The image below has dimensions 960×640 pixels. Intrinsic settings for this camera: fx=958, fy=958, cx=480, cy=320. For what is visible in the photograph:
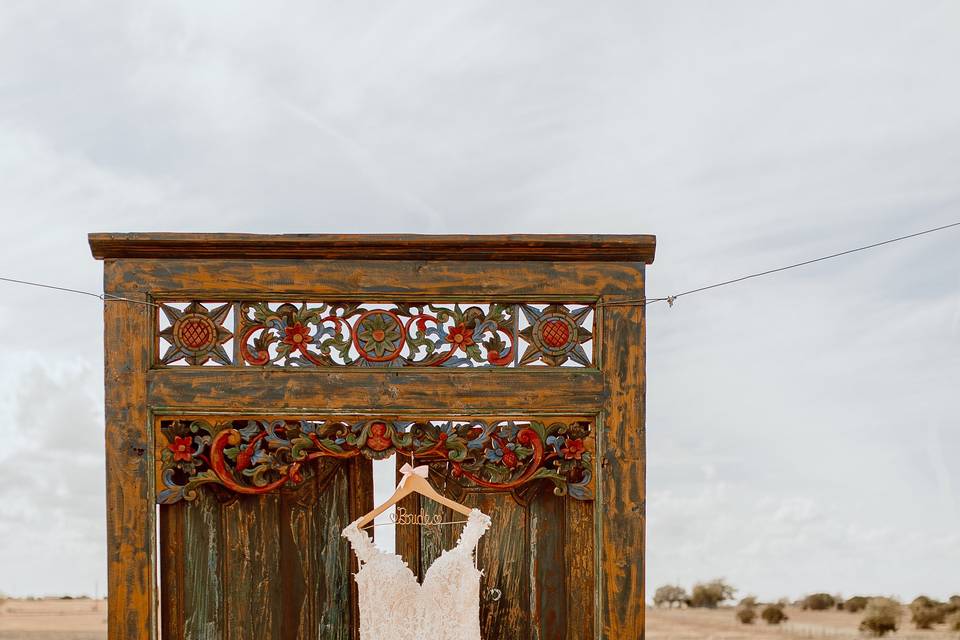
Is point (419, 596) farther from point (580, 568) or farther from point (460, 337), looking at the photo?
point (460, 337)

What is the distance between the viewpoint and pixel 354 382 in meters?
4.33

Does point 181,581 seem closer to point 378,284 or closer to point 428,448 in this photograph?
point 428,448

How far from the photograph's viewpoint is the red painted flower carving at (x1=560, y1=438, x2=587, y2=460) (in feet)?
14.3

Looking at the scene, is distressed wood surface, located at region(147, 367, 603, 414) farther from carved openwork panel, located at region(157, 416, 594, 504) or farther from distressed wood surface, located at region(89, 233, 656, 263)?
distressed wood surface, located at region(89, 233, 656, 263)

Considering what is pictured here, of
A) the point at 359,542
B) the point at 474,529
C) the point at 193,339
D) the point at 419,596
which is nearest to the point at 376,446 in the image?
the point at 359,542

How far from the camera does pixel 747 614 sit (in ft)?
36.1

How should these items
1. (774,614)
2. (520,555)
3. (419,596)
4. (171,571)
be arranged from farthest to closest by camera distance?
(774,614) < (520,555) < (171,571) < (419,596)

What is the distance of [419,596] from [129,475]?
141 centimetres

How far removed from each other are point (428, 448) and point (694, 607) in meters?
7.81

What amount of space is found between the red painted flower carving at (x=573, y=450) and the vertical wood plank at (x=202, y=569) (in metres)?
1.67

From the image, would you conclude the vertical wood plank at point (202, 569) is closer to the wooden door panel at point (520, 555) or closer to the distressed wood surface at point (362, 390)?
the distressed wood surface at point (362, 390)

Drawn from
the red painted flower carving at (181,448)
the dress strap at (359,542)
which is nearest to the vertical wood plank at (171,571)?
the red painted flower carving at (181,448)

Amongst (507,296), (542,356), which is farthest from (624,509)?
(507,296)

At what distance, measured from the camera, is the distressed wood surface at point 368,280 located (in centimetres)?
436
